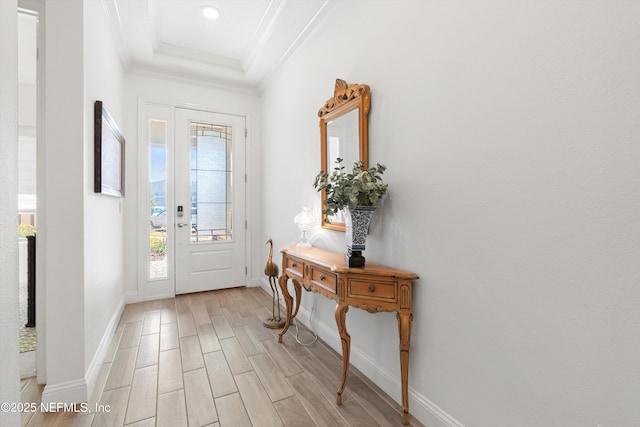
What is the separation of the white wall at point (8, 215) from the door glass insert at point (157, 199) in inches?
114

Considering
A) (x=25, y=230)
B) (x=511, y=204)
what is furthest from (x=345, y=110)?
(x=25, y=230)

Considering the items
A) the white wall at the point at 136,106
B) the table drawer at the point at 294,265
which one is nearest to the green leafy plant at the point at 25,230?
the white wall at the point at 136,106

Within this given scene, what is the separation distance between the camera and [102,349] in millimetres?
2217

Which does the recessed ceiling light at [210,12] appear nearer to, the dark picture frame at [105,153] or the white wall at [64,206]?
the white wall at [64,206]

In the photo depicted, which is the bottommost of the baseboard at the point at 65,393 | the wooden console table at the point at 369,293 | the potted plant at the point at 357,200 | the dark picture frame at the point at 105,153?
the baseboard at the point at 65,393

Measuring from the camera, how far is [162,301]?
11.7 ft

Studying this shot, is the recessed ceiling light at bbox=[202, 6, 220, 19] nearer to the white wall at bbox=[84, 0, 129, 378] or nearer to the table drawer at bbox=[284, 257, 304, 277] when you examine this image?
the white wall at bbox=[84, 0, 129, 378]

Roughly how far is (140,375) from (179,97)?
3167 millimetres

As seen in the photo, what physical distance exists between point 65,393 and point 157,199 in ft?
7.76

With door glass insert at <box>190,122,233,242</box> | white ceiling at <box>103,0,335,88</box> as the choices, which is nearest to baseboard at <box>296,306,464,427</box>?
door glass insert at <box>190,122,233,242</box>

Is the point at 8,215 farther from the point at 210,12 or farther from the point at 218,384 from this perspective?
the point at 210,12

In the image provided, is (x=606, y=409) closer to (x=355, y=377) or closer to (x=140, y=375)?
(x=355, y=377)

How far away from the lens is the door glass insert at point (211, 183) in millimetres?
3842

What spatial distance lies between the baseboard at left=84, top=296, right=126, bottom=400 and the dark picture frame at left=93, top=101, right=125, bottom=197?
1153 millimetres
